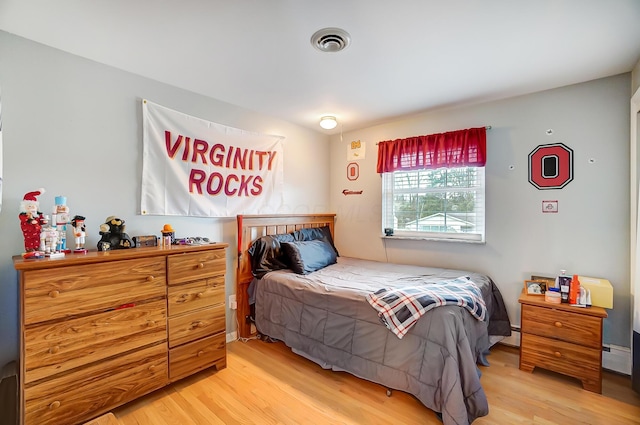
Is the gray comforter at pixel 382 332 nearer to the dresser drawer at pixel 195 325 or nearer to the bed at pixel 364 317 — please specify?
the bed at pixel 364 317

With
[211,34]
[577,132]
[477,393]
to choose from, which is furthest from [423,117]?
[477,393]

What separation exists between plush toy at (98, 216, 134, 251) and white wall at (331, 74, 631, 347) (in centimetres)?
264

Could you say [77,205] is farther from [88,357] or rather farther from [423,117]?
[423,117]

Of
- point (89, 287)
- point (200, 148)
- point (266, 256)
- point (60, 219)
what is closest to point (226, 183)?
point (200, 148)

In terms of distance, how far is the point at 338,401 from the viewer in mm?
1881

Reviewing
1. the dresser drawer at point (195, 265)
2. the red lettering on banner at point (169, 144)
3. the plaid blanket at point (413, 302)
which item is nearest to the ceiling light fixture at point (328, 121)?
the red lettering on banner at point (169, 144)

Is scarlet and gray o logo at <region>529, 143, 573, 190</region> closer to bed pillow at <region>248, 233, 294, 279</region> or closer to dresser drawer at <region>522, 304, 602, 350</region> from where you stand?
dresser drawer at <region>522, 304, 602, 350</region>

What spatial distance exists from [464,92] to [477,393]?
2.29m

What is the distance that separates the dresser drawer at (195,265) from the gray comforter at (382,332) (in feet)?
1.97

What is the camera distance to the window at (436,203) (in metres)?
2.86

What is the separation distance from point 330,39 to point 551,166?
214 centimetres

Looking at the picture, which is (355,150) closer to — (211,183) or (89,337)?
(211,183)

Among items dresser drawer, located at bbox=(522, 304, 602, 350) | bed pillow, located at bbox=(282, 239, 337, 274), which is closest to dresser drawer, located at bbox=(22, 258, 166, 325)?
bed pillow, located at bbox=(282, 239, 337, 274)

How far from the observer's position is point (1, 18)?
1552 millimetres
